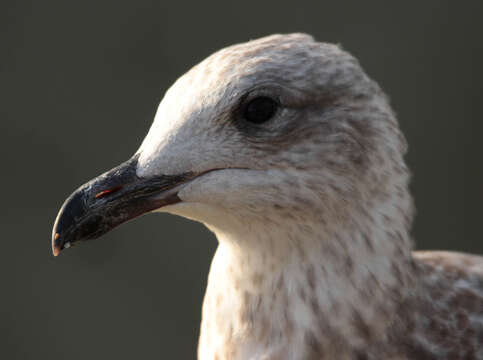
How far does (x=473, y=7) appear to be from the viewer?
2.72m

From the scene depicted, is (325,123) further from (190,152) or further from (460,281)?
(460,281)

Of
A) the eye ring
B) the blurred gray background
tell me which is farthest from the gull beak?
the blurred gray background

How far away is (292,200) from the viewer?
3.75 feet

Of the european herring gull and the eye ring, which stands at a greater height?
the eye ring

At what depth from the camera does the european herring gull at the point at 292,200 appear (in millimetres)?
1146

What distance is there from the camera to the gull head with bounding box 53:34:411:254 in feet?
3.75

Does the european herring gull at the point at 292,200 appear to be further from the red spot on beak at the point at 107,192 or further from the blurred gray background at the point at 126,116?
the blurred gray background at the point at 126,116

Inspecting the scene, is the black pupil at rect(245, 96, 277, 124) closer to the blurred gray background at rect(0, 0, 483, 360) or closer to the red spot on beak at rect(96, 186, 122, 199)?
the red spot on beak at rect(96, 186, 122, 199)

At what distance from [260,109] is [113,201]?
11.5 inches

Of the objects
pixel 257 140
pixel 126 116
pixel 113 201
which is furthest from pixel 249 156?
pixel 126 116

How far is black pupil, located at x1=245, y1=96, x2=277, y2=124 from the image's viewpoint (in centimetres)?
115

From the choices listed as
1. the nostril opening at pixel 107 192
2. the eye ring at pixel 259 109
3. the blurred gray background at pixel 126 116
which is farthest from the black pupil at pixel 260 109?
the blurred gray background at pixel 126 116

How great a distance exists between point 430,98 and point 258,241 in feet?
5.76

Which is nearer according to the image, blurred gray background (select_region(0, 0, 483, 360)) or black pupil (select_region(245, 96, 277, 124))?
black pupil (select_region(245, 96, 277, 124))
